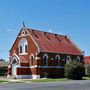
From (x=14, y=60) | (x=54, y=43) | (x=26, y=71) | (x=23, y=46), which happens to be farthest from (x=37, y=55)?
(x=54, y=43)

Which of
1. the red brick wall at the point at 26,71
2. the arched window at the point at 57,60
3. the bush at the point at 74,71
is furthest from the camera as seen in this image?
the arched window at the point at 57,60

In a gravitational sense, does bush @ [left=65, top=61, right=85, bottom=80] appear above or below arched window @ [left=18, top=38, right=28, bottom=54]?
below

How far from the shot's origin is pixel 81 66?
6209 centimetres

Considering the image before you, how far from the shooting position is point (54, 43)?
72812 millimetres

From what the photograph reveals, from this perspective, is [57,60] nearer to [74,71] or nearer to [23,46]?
[23,46]

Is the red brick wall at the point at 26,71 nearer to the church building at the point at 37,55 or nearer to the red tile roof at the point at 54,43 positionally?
the church building at the point at 37,55

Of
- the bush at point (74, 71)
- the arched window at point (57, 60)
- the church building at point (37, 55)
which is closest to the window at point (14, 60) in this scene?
the church building at point (37, 55)

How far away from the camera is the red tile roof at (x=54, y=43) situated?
69.0 m

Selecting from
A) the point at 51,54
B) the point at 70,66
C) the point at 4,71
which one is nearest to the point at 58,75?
the point at 51,54

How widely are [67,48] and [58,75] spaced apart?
Answer: 24.7 ft

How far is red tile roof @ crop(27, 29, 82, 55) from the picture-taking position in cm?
6896

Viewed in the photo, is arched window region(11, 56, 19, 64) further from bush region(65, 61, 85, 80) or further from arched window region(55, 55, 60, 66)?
bush region(65, 61, 85, 80)

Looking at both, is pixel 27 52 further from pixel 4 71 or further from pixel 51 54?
pixel 4 71

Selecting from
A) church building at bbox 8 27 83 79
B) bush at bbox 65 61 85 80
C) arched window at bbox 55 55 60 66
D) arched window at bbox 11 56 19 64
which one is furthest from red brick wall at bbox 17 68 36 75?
bush at bbox 65 61 85 80
